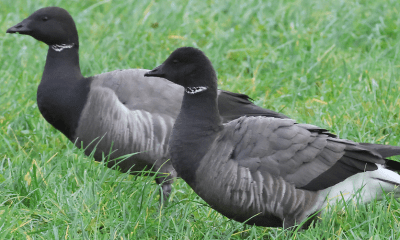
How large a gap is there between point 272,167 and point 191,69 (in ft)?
3.15

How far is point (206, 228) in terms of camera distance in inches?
149

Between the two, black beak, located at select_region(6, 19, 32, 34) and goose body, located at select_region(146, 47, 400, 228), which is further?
black beak, located at select_region(6, 19, 32, 34)

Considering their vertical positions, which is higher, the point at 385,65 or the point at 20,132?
the point at 385,65

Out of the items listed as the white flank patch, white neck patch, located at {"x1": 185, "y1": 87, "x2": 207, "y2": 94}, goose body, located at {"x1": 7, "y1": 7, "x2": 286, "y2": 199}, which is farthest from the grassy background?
white neck patch, located at {"x1": 185, "y1": 87, "x2": 207, "y2": 94}

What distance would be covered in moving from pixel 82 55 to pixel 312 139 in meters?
4.12

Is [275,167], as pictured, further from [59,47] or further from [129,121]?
[59,47]

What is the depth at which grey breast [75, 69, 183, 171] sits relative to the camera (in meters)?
4.60

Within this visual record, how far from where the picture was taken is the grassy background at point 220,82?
355 centimetres

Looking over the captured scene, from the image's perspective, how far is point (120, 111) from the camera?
4.63 m

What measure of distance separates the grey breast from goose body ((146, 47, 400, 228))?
80 centimetres

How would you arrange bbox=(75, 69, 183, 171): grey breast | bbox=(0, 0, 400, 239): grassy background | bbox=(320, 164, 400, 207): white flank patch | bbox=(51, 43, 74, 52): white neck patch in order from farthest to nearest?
bbox=(51, 43, 74, 52): white neck patch → bbox=(75, 69, 183, 171): grey breast → bbox=(320, 164, 400, 207): white flank patch → bbox=(0, 0, 400, 239): grassy background

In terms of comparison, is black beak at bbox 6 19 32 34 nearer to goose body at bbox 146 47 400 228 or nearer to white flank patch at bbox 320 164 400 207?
goose body at bbox 146 47 400 228

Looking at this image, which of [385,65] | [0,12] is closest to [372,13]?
[385,65]

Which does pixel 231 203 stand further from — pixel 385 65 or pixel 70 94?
pixel 385 65
